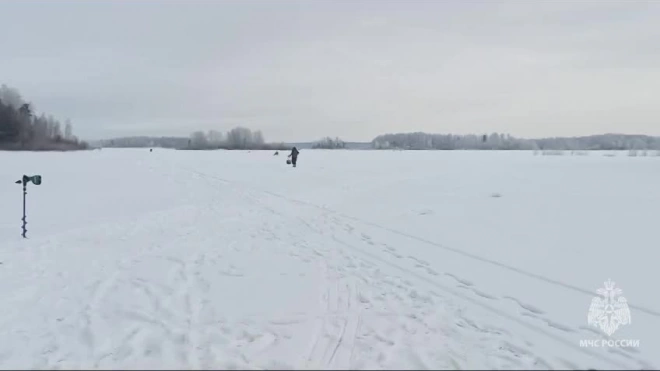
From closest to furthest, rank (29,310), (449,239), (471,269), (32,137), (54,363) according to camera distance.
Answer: (54,363) < (29,310) < (471,269) < (449,239) < (32,137)

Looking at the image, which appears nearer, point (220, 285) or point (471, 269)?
point (220, 285)

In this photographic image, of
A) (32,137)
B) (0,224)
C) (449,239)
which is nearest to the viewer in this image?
(449,239)

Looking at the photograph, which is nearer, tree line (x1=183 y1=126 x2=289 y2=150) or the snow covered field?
the snow covered field

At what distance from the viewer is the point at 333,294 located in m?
5.82

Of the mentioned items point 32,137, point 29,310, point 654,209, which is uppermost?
point 32,137

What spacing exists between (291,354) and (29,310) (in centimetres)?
355

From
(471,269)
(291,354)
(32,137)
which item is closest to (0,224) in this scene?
(291,354)

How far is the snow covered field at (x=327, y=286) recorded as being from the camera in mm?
4168

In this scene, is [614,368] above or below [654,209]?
below

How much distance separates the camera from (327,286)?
618cm

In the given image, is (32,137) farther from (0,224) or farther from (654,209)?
(654,209)

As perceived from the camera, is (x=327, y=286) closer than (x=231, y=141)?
Yes

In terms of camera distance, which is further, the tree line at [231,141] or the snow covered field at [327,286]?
Answer: the tree line at [231,141]

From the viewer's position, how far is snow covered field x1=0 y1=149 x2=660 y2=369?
4.17 meters
